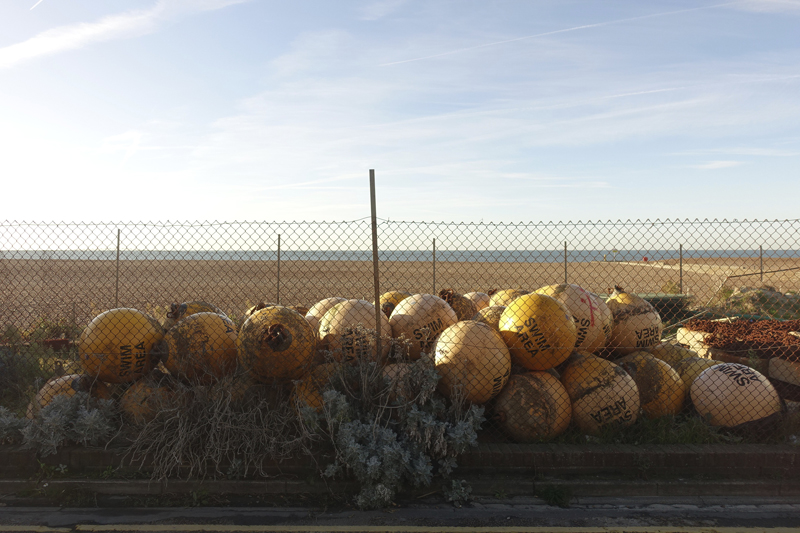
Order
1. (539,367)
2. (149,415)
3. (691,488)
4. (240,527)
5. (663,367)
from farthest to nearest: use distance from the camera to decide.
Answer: (663,367), (539,367), (149,415), (691,488), (240,527)

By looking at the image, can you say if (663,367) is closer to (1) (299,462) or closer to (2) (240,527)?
(1) (299,462)

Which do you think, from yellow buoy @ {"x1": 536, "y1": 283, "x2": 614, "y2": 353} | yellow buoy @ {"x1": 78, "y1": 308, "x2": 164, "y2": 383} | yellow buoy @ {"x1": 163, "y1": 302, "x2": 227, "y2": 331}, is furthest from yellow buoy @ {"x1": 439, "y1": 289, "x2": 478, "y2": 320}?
yellow buoy @ {"x1": 78, "y1": 308, "x2": 164, "y2": 383}

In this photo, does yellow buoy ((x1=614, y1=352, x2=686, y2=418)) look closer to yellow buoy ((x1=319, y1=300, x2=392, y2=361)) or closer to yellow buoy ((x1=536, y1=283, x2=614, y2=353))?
yellow buoy ((x1=536, y1=283, x2=614, y2=353))

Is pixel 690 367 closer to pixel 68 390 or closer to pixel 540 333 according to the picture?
pixel 540 333

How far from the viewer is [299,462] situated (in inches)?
175

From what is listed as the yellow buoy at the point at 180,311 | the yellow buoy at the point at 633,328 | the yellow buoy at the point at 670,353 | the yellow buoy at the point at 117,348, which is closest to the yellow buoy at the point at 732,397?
the yellow buoy at the point at 670,353

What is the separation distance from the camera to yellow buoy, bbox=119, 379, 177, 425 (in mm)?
4645

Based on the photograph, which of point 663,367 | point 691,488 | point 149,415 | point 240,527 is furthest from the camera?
point 663,367

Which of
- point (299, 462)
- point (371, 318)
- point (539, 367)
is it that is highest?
point (371, 318)

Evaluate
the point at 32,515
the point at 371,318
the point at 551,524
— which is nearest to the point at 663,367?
the point at 551,524

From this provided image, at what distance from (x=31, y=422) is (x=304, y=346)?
2452mm

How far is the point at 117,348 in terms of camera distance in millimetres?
4848

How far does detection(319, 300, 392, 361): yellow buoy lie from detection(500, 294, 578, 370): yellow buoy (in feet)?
4.06

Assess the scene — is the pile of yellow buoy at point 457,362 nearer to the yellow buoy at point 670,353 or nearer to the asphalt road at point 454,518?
the yellow buoy at point 670,353
